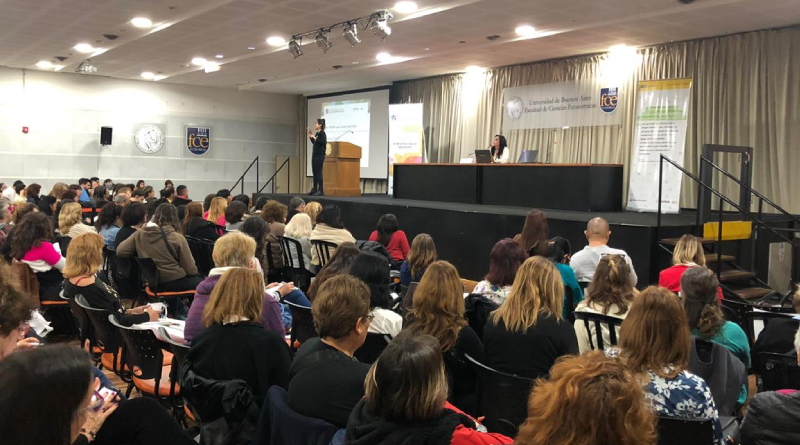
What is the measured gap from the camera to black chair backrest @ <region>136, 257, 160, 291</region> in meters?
5.48

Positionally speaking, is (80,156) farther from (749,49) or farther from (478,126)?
(749,49)

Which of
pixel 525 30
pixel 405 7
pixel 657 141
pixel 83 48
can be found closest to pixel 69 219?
pixel 405 7

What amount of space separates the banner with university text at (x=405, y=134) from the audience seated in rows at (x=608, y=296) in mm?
11887

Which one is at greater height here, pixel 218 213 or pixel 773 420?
pixel 218 213

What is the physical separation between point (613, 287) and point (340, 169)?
33.6 feet

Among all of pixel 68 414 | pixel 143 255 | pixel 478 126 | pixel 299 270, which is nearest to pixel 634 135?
pixel 478 126

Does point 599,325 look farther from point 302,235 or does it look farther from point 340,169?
point 340,169

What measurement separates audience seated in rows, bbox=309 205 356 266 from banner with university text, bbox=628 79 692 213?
6.30 metres

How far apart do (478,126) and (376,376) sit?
12.8 meters

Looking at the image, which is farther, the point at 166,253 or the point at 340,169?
the point at 340,169

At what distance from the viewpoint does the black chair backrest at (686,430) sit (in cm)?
194

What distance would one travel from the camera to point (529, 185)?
9.94 meters

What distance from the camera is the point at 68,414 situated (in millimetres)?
1354

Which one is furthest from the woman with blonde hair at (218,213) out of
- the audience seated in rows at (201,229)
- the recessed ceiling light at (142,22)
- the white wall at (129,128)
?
the white wall at (129,128)
